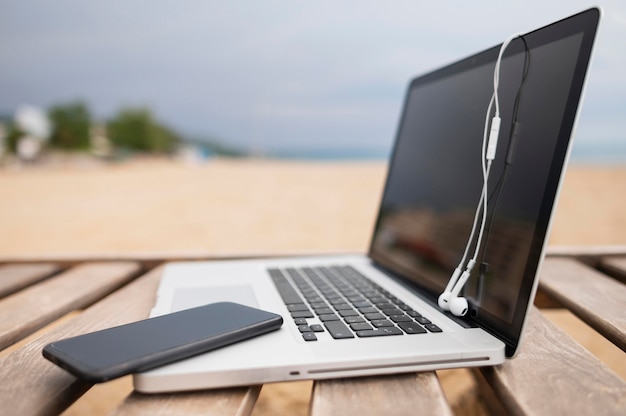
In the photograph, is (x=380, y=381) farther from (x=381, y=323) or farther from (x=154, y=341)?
(x=154, y=341)

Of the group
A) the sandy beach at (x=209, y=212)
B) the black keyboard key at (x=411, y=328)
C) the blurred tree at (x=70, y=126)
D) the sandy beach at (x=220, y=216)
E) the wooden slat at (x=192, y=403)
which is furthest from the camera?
the blurred tree at (x=70, y=126)

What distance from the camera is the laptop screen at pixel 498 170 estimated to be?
0.50 meters

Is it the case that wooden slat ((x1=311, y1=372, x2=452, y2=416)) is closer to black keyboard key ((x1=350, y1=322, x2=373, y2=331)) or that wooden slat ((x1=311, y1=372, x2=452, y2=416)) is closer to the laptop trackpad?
black keyboard key ((x1=350, y1=322, x2=373, y2=331))

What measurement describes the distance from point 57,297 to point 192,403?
1.61ft

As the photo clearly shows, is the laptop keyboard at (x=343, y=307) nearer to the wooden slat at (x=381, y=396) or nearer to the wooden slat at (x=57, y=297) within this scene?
the wooden slat at (x=381, y=396)

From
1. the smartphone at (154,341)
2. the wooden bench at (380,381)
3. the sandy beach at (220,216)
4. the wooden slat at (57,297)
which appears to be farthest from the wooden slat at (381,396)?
the sandy beach at (220,216)

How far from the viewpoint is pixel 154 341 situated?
0.43 m

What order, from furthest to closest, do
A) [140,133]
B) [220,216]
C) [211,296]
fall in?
[140,133] → [220,216] → [211,296]

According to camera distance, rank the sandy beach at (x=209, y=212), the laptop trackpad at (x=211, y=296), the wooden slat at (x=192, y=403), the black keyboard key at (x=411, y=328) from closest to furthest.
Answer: the wooden slat at (x=192, y=403) < the black keyboard key at (x=411, y=328) < the laptop trackpad at (x=211, y=296) < the sandy beach at (x=209, y=212)

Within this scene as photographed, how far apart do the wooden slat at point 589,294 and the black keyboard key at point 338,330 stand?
1.09 feet

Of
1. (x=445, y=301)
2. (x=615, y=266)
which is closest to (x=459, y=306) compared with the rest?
(x=445, y=301)

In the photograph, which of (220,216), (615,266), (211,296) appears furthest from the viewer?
(220,216)

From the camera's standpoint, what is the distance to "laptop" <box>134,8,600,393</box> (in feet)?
1.43

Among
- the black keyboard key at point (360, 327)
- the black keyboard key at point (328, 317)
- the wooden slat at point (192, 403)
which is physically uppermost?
the black keyboard key at point (360, 327)
